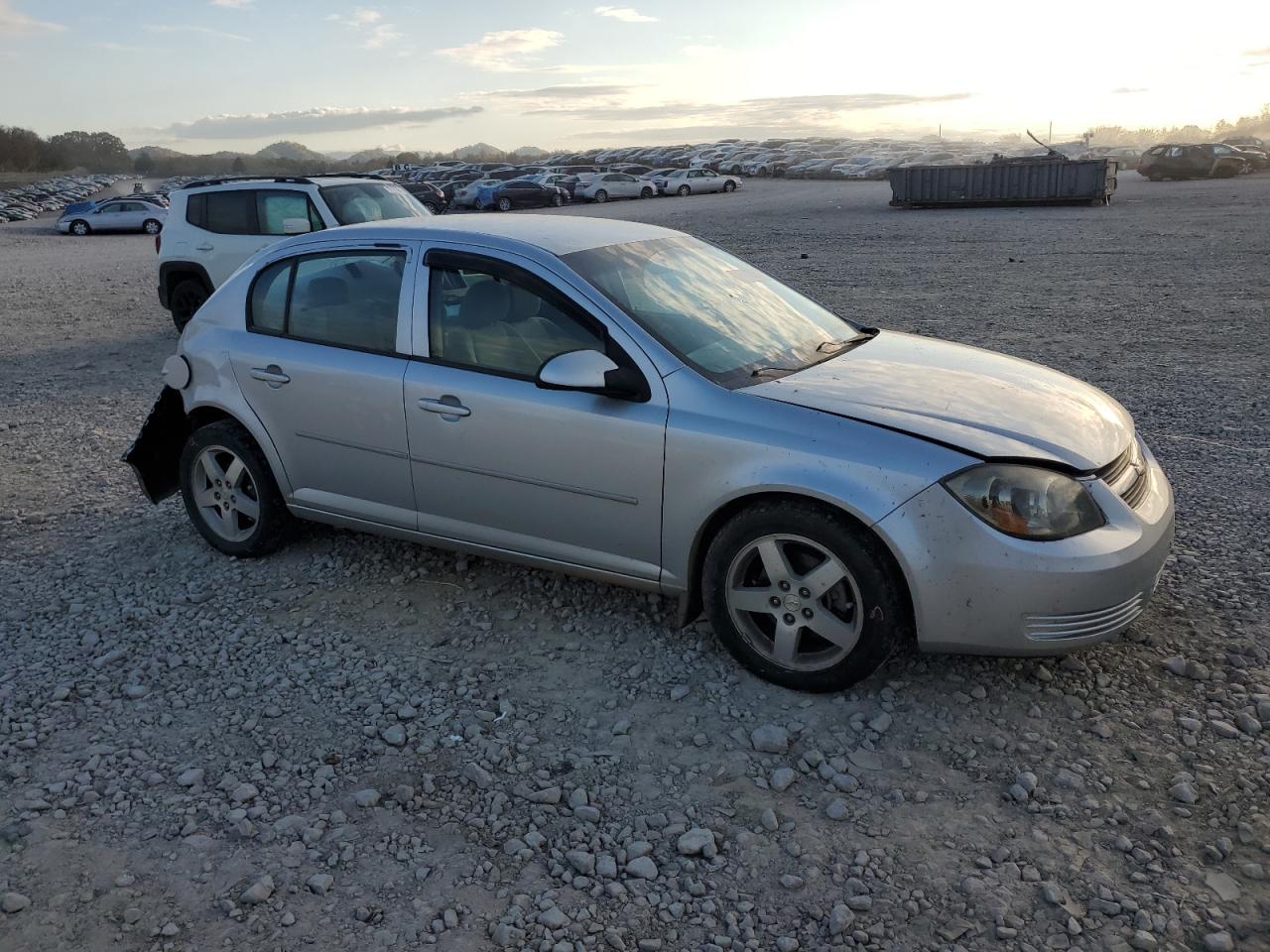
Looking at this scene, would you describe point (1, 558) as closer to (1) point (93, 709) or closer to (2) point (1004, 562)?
(1) point (93, 709)

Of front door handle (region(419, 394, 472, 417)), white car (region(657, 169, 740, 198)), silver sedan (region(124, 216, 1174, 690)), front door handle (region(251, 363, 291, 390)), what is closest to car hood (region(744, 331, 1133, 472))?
silver sedan (region(124, 216, 1174, 690))

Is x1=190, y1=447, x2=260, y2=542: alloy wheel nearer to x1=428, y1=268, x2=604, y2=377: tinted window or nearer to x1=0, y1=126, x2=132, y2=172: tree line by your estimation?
x1=428, y1=268, x2=604, y2=377: tinted window

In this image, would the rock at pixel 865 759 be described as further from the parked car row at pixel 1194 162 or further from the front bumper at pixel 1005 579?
the parked car row at pixel 1194 162

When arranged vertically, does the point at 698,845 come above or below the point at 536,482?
below

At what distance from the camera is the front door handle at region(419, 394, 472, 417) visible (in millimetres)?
4277

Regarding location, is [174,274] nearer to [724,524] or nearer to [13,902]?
[724,524]

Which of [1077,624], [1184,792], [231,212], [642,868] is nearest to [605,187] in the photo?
[231,212]

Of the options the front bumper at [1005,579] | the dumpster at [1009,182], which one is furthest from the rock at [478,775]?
the dumpster at [1009,182]

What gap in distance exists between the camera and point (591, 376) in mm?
3859

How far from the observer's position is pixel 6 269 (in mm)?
21875

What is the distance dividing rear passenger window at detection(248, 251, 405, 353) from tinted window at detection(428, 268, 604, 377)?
247mm

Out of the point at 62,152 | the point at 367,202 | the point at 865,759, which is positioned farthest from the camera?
the point at 62,152

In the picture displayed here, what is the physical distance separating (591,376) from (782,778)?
1.58 m

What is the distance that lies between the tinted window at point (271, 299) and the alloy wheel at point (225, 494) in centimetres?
67
